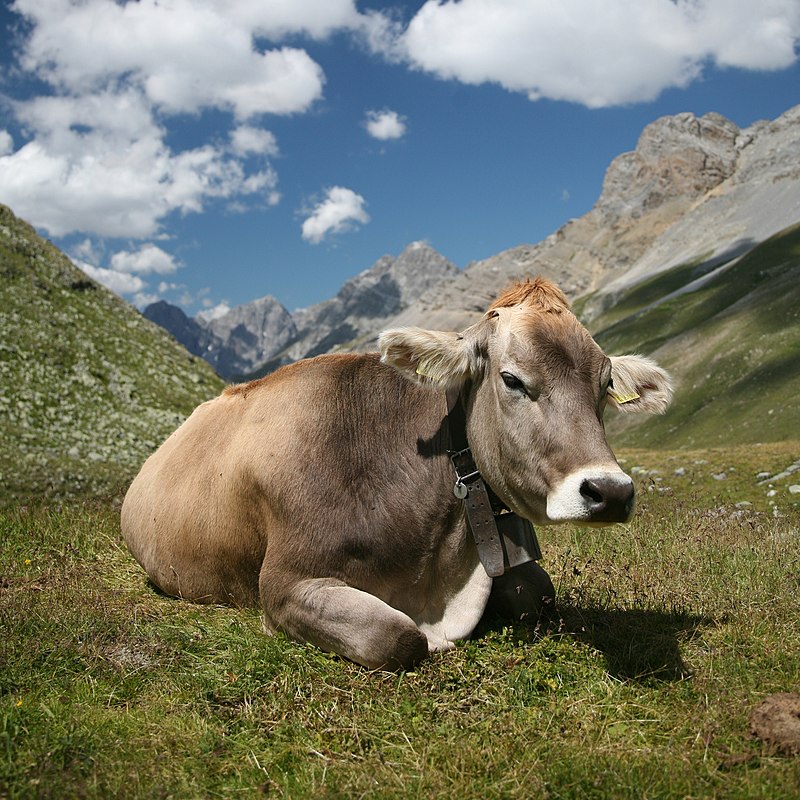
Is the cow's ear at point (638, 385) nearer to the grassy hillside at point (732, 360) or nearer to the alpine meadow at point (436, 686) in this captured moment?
the alpine meadow at point (436, 686)

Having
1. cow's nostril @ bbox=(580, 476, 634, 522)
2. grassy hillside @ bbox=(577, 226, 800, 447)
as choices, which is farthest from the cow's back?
grassy hillside @ bbox=(577, 226, 800, 447)

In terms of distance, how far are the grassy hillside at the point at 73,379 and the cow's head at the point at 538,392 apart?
1258cm

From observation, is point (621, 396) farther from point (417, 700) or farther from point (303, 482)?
point (417, 700)

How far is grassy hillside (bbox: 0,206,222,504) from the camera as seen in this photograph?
2138 cm

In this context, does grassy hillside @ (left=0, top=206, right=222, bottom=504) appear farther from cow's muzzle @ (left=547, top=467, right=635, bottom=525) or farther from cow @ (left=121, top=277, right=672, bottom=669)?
cow's muzzle @ (left=547, top=467, right=635, bottom=525)

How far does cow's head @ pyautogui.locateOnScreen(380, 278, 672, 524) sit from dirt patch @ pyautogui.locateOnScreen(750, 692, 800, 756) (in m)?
1.50

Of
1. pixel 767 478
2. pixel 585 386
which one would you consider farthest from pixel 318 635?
pixel 767 478

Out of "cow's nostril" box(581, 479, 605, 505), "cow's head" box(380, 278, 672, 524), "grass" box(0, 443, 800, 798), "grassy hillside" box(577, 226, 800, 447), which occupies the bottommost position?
"grass" box(0, 443, 800, 798)

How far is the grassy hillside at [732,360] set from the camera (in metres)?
42.7

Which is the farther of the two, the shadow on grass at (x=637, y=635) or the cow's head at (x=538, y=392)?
the shadow on grass at (x=637, y=635)

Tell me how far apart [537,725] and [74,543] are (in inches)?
280

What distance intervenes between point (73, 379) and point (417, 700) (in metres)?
26.2

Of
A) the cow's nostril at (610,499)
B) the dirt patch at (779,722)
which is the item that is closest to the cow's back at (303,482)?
the cow's nostril at (610,499)

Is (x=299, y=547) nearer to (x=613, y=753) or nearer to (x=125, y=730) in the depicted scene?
(x=125, y=730)
